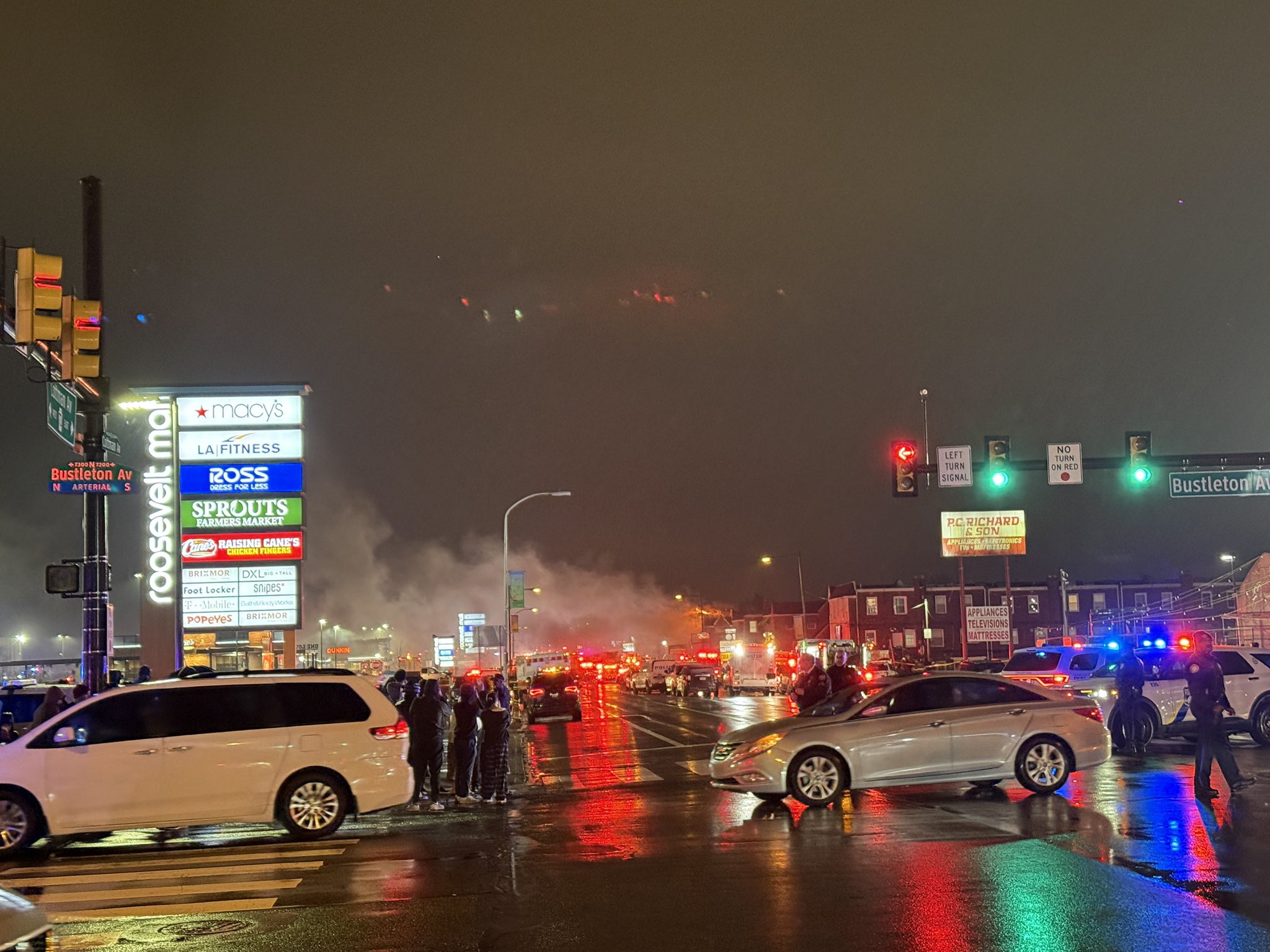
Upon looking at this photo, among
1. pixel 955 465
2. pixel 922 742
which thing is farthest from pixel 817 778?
pixel 955 465

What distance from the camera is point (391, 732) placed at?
13.2m

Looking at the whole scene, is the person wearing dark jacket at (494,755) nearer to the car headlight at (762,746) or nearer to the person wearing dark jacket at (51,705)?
the car headlight at (762,746)

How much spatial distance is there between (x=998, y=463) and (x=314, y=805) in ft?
65.3

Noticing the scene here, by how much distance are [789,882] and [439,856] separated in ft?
12.1

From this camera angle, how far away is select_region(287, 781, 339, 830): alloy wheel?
12.8 metres

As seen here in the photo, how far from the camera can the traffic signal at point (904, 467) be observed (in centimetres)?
2714

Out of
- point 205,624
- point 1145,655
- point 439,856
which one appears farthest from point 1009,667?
point 205,624

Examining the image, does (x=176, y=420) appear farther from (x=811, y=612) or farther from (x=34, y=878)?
(x=811, y=612)

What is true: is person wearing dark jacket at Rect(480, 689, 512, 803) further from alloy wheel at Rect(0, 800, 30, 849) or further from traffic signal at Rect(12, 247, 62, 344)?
traffic signal at Rect(12, 247, 62, 344)

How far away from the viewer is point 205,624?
2955 centimetres

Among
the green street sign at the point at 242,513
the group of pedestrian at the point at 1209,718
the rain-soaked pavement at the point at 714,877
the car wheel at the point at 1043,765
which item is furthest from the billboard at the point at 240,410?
the group of pedestrian at the point at 1209,718

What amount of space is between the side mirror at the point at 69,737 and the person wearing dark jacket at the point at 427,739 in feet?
13.7

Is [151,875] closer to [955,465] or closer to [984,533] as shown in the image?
[955,465]

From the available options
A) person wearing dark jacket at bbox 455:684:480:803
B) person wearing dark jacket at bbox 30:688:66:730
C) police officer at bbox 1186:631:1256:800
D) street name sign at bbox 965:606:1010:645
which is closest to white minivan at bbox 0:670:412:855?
person wearing dark jacket at bbox 455:684:480:803
